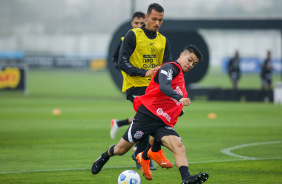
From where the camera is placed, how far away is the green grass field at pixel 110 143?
866cm

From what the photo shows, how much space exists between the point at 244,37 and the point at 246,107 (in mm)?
40088

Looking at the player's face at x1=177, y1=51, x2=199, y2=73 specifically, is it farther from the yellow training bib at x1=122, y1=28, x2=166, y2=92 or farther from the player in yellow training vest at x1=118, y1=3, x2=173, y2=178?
the yellow training bib at x1=122, y1=28, x2=166, y2=92

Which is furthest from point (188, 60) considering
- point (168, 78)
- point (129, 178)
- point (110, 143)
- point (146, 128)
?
point (110, 143)

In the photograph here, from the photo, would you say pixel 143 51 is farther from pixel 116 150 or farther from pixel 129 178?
pixel 129 178

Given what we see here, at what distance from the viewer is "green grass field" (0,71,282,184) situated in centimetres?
866

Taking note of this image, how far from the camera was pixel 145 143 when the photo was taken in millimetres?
9227

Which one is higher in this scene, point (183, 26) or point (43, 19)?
point (183, 26)

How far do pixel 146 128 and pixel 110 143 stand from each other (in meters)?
4.95

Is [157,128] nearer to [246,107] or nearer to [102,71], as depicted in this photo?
[246,107]

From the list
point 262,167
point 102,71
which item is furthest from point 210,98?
point 102,71

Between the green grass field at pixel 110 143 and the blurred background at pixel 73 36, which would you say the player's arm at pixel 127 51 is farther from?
the blurred background at pixel 73 36

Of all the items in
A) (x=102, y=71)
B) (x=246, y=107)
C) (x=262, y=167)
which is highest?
(x=262, y=167)

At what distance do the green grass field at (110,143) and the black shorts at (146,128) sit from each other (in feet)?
2.98

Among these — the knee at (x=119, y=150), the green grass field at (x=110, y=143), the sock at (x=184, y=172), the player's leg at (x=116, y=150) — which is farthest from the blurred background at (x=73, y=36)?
the sock at (x=184, y=172)
